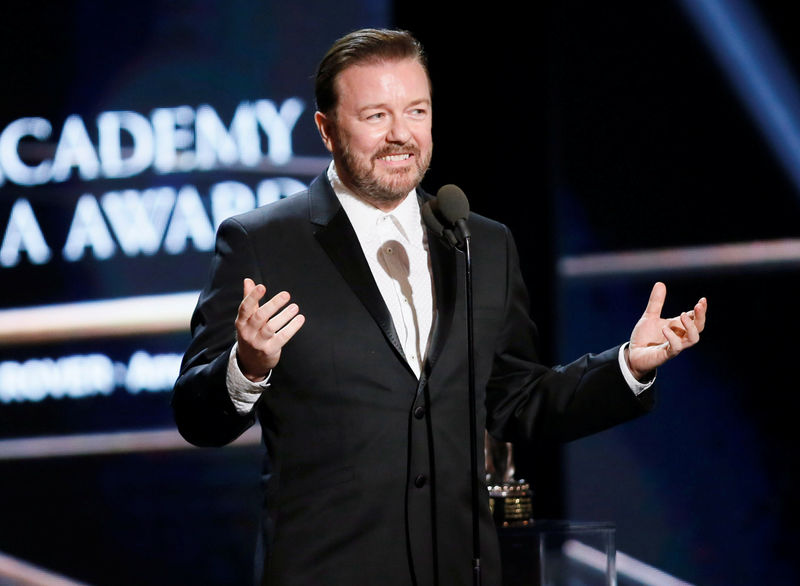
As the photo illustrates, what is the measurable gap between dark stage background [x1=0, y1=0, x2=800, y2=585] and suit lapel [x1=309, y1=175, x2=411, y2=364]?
5.03ft

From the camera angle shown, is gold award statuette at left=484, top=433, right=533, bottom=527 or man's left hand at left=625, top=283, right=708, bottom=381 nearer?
man's left hand at left=625, top=283, right=708, bottom=381

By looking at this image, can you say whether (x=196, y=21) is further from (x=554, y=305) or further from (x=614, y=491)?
(x=614, y=491)

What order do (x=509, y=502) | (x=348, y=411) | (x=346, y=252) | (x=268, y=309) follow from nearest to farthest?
(x=268, y=309) → (x=348, y=411) → (x=346, y=252) → (x=509, y=502)

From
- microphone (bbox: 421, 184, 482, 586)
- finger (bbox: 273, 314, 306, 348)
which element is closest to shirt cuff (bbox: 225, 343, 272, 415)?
finger (bbox: 273, 314, 306, 348)

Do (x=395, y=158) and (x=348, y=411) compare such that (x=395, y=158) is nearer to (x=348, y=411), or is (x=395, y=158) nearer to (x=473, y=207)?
(x=348, y=411)

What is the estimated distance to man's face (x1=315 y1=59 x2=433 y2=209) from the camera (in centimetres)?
226

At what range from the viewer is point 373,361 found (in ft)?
6.92

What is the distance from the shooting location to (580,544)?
2.78 m

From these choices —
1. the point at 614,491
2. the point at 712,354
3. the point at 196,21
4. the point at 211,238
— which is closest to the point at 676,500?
the point at 614,491

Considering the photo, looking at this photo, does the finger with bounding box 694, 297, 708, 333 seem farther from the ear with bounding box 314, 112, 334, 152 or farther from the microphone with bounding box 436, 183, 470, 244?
the ear with bounding box 314, 112, 334, 152

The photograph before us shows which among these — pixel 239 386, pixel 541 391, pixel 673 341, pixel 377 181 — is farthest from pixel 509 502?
pixel 239 386

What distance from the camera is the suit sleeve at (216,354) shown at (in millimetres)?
2010

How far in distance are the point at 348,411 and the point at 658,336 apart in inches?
26.0

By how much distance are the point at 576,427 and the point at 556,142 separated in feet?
5.76
